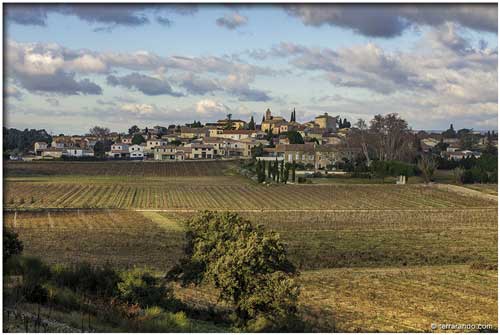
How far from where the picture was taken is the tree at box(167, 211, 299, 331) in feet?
41.1

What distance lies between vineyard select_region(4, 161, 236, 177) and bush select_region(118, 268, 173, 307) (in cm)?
5661

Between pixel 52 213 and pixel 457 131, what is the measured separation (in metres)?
166

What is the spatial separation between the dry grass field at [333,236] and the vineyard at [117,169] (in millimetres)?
14105

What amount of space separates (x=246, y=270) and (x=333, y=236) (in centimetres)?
1567

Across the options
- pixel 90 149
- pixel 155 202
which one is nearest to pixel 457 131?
pixel 90 149

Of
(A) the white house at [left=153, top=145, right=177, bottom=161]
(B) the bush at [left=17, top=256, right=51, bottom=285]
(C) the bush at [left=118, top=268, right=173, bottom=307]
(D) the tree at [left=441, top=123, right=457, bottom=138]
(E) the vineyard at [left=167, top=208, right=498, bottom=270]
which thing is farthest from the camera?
(D) the tree at [left=441, top=123, right=457, bottom=138]

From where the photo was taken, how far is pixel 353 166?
70812 mm

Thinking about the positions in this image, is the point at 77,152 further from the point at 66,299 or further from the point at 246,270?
the point at 246,270

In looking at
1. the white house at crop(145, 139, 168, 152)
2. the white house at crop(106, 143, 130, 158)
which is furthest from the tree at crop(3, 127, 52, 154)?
the white house at crop(145, 139, 168, 152)

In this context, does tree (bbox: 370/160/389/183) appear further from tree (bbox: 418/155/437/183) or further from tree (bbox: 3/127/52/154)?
tree (bbox: 3/127/52/154)

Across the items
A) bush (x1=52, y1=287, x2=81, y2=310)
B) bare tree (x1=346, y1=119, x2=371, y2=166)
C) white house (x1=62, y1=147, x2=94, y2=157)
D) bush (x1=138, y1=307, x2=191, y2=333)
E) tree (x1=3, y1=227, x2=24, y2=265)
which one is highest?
bare tree (x1=346, y1=119, x2=371, y2=166)

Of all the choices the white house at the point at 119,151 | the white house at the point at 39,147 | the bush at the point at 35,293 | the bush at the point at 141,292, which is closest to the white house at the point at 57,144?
the white house at the point at 39,147

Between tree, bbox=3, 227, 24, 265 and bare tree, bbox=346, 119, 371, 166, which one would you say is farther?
bare tree, bbox=346, 119, 371, 166

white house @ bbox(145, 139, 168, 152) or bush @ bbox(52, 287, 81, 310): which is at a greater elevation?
white house @ bbox(145, 139, 168, 152)
